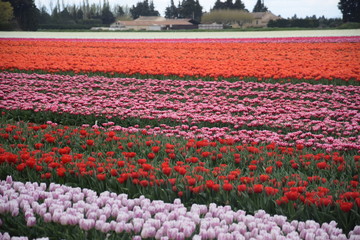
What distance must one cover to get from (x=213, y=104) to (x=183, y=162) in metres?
3.96

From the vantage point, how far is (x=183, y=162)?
4539mm

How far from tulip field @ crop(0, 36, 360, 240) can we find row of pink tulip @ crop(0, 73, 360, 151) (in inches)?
1.4

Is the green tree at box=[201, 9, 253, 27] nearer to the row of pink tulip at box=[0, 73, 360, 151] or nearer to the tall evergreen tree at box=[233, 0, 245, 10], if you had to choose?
the tall evergreen tree at box=[233, 0, 245, 10]

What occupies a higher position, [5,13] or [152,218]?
[5,13]

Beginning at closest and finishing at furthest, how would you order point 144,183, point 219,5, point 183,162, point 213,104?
point 144,183 → point 183,162 → point 213,104 → point 219,5

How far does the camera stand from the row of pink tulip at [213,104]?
20.4ft

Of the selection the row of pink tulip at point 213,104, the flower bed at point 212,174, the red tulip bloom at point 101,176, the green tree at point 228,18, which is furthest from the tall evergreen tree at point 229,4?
the red tulip bloom at point 101,176

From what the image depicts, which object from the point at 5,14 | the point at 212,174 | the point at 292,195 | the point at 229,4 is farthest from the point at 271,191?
the point at 229,4

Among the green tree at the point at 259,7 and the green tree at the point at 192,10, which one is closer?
the green tree at the point at 192,10

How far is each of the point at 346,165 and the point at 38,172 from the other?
356cm

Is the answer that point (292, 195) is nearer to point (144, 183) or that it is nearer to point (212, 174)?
point (212, 174)

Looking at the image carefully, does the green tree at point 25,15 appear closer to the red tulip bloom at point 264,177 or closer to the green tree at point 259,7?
the red tulip bloom at point 264,177

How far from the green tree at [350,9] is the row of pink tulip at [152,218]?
6696cm

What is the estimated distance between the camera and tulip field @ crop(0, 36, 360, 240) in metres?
3.13
